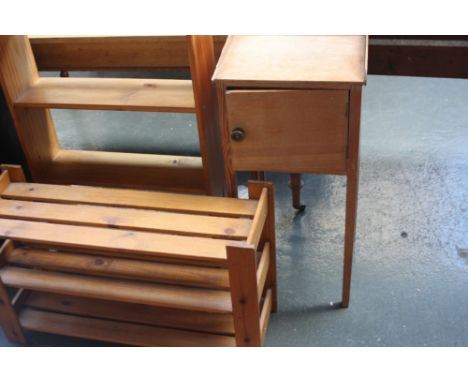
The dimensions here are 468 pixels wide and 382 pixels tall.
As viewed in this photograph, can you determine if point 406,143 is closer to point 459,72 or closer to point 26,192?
point 459,72

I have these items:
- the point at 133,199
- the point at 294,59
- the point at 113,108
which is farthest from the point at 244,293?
the point at 113,108

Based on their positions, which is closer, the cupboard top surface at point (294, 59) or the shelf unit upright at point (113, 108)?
the cupboard top surface at point (294, 59)

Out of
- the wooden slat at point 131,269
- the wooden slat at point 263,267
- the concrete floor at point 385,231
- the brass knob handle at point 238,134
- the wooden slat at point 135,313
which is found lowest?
the concrete floor at point 385,231

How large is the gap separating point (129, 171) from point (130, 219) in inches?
20.2

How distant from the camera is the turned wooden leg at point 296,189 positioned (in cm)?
212

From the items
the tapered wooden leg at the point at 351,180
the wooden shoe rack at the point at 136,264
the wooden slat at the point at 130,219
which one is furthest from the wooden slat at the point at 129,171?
the tapered wooden leg at the point at 351,180

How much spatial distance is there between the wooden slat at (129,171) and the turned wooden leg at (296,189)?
14.1 inches

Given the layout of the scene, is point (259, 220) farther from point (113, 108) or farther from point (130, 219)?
Result: point (113, 108)

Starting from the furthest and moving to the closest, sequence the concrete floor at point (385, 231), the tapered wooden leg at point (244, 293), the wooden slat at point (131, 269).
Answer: the concrete floor at point (385, 231)
the wooden slat at point (131, 269)
the tapered wooden leg at point (244, 293)

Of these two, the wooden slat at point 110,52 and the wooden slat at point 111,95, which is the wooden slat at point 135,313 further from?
the wooden slat at point 110,52

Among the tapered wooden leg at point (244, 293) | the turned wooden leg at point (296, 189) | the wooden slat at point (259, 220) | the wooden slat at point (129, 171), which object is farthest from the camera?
the turned wooden leg at point (296, 189)

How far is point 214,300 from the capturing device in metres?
1.48
